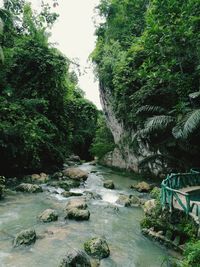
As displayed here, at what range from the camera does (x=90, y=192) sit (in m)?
13.9

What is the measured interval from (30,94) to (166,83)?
8848 millimetres

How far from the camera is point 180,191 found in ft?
27.3

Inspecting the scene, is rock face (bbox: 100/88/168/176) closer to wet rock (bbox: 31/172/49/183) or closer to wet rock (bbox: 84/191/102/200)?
wet rock (bbox: 84/191/102/200)

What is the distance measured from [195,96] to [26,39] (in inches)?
510

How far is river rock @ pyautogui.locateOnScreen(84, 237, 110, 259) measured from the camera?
700cm

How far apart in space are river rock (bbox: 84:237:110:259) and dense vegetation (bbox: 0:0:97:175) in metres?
9.23

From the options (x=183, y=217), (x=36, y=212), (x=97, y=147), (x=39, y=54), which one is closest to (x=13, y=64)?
(x=39, y=54)

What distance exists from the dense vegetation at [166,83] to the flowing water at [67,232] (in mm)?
4151

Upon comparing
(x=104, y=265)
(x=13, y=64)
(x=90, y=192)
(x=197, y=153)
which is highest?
(x=13, y=64)

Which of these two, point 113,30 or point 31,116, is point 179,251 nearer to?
point 31,116

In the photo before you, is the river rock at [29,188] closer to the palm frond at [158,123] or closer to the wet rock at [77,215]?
the wet rock at [77,215]

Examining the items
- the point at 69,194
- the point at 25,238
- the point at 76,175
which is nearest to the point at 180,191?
the point at 25,238

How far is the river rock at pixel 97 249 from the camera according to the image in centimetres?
700

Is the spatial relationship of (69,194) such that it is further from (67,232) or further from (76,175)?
(67,232)
